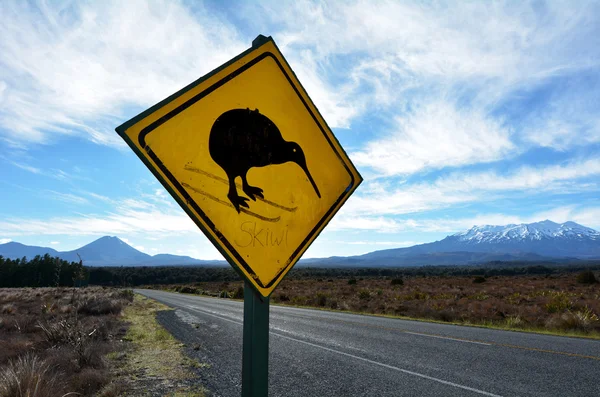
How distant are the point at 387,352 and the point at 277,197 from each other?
Result: 8140mm

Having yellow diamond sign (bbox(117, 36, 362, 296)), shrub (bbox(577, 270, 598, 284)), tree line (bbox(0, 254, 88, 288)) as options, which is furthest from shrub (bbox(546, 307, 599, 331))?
tree line (bbox(0, 254, 88, 288))

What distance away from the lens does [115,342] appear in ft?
33.3

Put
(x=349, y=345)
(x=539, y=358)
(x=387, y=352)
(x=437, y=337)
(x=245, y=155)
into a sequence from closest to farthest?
(x=245, y=155) < (x=539, y=358) < (x=387, y=352) < (x=349, y=345) < (x=437, y=337)

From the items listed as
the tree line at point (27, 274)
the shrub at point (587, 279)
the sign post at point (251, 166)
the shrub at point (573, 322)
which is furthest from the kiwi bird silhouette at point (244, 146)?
the tree line at point (27, 274)

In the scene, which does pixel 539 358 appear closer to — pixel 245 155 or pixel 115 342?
pixel 245 155

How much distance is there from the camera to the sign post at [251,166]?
1.51 meters

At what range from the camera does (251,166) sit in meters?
1.68

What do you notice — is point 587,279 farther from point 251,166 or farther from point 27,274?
point 27,274

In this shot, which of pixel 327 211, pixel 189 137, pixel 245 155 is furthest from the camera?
pixel 327 211

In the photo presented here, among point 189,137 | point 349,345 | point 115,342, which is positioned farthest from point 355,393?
point 115,342

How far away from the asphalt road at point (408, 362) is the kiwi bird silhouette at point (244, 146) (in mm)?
5362

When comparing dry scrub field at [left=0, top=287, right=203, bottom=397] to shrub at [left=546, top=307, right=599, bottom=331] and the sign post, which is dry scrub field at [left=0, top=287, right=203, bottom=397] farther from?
shrub at [left=546, top=307, right=599, bottom=331]

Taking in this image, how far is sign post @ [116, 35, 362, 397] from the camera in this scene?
4.97 ft

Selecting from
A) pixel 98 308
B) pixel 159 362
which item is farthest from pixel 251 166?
pixel 98 308
